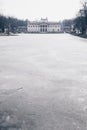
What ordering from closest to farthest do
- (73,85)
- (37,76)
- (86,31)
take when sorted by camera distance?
(73,85) < (37,76) < (86,31)

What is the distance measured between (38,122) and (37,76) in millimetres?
7563

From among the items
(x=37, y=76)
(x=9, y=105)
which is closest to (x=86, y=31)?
(x=37, y=76)

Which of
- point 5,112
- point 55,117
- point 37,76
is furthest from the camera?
point 37,76

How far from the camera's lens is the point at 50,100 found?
9.20 meters

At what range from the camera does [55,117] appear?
24.1ft

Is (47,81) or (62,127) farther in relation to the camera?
(47,81)

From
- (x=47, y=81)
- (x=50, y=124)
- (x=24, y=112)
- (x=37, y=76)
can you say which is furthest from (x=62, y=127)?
(x=37, y=76)

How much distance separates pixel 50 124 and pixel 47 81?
6091 mm

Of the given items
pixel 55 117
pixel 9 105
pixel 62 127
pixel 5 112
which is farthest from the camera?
pixel 9 105

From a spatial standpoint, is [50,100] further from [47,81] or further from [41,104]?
[47,81]

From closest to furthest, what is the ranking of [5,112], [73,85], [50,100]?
[5,112]
[50,100]
[73,85]

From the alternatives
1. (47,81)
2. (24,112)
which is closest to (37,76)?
(47,81)

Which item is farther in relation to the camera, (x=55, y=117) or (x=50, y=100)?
Answer: (x=50, y=100)

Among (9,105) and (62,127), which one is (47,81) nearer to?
(9,105)
